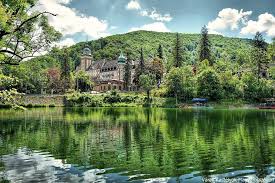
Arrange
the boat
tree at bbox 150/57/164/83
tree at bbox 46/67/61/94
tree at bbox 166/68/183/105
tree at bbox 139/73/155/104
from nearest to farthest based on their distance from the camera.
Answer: the boat → tree at bbox 166/68/183/105 → tree at bbox 139/73/155/104 → tree at bbox 150/57/164/83 → tree at bbox 46/67/61/94

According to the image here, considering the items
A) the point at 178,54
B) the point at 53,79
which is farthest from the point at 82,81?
the point at 178,54

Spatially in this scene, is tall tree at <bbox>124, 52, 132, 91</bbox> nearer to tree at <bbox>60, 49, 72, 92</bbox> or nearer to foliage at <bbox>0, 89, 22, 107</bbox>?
tree at <bbox>60, 49, 72, 92</bbox>

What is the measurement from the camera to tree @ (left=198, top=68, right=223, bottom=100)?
305 ft

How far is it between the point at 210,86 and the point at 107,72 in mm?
81094

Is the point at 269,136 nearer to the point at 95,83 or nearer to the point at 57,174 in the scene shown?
the point at 57,174

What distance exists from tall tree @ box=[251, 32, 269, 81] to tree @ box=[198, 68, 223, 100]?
13428 mm

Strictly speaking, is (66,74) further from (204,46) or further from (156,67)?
(204,46)

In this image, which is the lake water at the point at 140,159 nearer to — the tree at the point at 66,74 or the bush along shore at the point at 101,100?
the bush along shore at the point at 101,100

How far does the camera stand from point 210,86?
93812 mm

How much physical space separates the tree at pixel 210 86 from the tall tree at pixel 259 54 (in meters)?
13.4

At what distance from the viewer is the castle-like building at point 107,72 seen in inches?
5369

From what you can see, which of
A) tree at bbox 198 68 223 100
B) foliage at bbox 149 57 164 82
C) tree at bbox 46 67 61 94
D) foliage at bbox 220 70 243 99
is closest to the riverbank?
tree at bbox 198 68 223 100

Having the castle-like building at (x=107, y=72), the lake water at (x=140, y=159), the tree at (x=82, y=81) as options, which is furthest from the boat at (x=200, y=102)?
the lake water at (x=140, y=159)

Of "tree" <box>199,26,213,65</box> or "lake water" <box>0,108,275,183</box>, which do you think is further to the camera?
"tree" <box>199,26,213,65</box>
